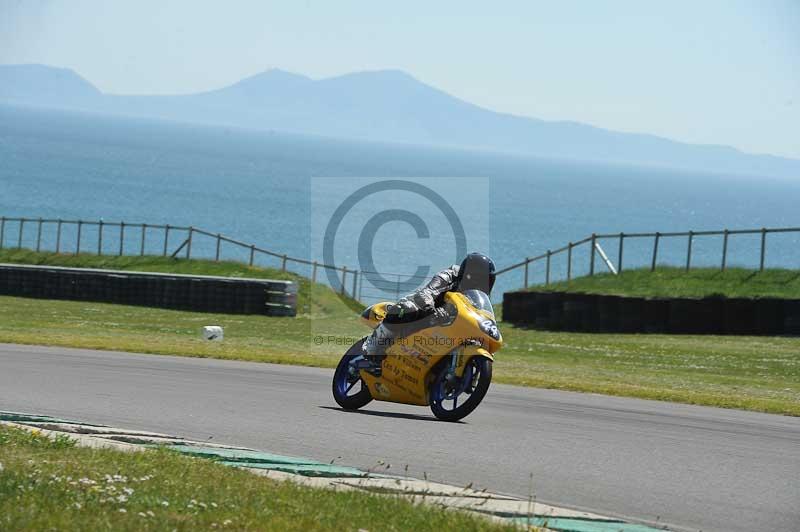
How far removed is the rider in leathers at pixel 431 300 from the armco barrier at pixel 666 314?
1575 centimetres

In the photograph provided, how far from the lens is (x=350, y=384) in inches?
463

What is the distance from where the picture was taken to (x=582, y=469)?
844 centimetres

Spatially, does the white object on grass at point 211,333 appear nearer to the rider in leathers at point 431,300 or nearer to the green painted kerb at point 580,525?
the rider in leathers at point 431,300

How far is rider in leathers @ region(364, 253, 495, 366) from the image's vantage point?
10.5 m

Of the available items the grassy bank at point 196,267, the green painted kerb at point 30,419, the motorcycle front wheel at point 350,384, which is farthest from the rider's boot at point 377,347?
the grassy bank at point 196,267

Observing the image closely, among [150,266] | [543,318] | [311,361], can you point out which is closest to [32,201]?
[150,266]

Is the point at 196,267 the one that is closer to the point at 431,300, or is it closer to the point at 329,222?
the point at 431,300

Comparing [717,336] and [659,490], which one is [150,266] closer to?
[717,336]

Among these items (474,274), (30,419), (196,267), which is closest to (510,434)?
Answer: (474,274)

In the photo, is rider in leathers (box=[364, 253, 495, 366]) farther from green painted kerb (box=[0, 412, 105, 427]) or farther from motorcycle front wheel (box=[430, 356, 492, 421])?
green painted kerb (box=[0, 412, 105, 427])

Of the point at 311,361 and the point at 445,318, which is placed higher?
the point at 445,318

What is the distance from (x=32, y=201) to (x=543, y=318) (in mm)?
98256

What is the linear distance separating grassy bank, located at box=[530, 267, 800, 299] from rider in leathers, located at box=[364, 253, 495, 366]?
16469 mm

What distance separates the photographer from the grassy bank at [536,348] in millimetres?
16422
